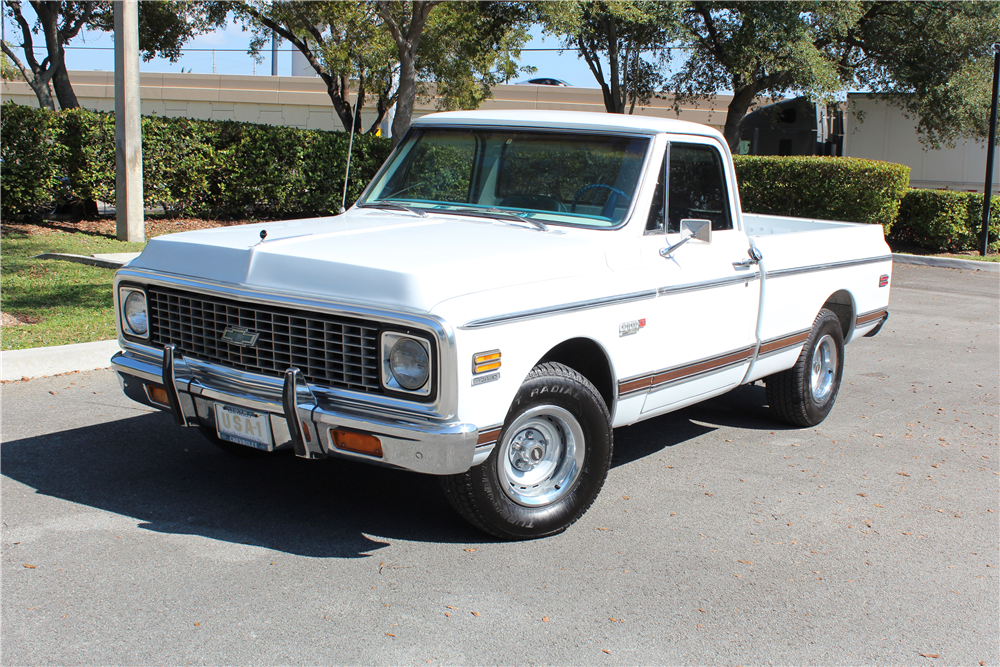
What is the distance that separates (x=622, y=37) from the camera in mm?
23000

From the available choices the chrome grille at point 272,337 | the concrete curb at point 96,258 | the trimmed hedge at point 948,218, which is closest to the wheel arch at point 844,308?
the chrome grille at point 272,337

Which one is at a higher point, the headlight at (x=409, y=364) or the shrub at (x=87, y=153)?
the shrub at (x=87, y=153)

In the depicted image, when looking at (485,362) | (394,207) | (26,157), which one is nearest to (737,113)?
(26,157)

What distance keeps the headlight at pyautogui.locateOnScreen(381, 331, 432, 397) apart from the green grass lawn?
4.73m

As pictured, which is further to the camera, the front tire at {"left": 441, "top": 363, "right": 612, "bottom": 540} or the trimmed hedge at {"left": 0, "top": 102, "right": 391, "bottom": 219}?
the trimmed hedge at {"left": 0, "top": 102, "right": 391, "bottom": 219}

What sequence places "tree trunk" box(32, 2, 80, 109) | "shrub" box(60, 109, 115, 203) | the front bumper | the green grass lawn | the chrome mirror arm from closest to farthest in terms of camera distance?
1. the front bumper
2. the chrome mirror arm
3. the green grass lawn
4. "shrub" box(60, 109, 115, 203)
5. "tree trunk" box(32, 2, 80, 109)

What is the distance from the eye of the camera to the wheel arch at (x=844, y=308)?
6738 millimetres

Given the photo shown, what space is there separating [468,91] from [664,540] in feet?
74.4

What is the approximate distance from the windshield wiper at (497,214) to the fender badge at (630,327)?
2.22 ft

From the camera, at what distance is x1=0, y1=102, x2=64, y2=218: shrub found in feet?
46.7

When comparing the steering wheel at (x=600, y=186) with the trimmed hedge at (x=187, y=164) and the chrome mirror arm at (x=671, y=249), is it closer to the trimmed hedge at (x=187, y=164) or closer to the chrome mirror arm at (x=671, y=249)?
the chrome mirror arm at (x=671, y=249)

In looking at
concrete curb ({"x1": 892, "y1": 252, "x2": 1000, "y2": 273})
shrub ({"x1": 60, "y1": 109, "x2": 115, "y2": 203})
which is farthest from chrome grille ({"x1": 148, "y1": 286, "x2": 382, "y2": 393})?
concrete curb ({"x1": 892, "y1": 252, "x2": 1000, "y2": 273})

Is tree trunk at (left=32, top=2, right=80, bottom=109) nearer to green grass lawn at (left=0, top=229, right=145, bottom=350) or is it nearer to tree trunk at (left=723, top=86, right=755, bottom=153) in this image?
green grass lawn at (left=0, top=229, right=145, bottom=350)

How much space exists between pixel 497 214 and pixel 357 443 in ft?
5.84
